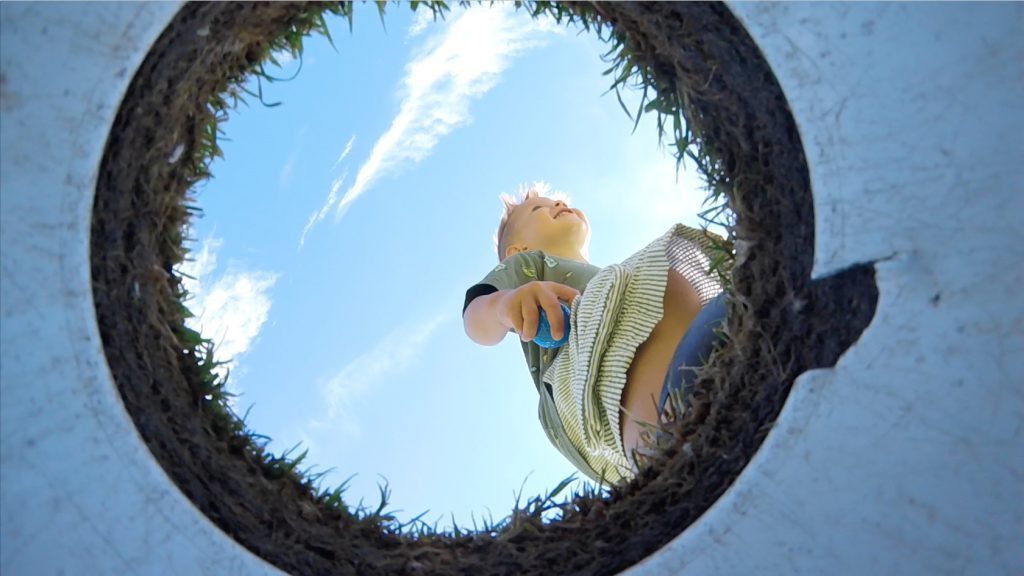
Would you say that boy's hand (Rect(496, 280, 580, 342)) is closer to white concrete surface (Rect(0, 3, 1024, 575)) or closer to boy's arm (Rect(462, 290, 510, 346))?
boy's arm (Rect(462, 290, 510, 346))

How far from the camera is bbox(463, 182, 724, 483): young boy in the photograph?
1.24 metres

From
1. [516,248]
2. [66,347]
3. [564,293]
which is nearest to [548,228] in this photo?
[516,248]

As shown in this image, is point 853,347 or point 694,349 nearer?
point 853,347

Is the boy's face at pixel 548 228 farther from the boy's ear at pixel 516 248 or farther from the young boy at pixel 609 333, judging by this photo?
the young boy at pixel 609 333

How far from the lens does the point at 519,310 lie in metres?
1.36

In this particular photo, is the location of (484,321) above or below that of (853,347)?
above

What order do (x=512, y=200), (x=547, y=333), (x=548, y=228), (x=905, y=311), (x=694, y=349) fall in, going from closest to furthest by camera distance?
(x=905, y=311) < (x=694, y=349) < (x=547, y=333) < (x=548, y=228) < (x=512, y=200)

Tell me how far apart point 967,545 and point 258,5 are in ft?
3.66

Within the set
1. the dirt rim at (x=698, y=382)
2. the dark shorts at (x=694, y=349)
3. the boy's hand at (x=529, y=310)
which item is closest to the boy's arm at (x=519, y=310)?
the boy's hand at (x=529, y=310)

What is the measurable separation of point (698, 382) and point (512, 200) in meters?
1.13

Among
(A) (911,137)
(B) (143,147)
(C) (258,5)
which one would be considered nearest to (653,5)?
(A) (911,137)

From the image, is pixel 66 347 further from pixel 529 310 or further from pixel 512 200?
pixel 512 200

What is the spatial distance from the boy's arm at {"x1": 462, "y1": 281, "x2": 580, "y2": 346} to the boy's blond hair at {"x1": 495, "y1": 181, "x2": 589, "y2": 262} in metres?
0.42

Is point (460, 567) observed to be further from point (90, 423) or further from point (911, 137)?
point (911, 137)
